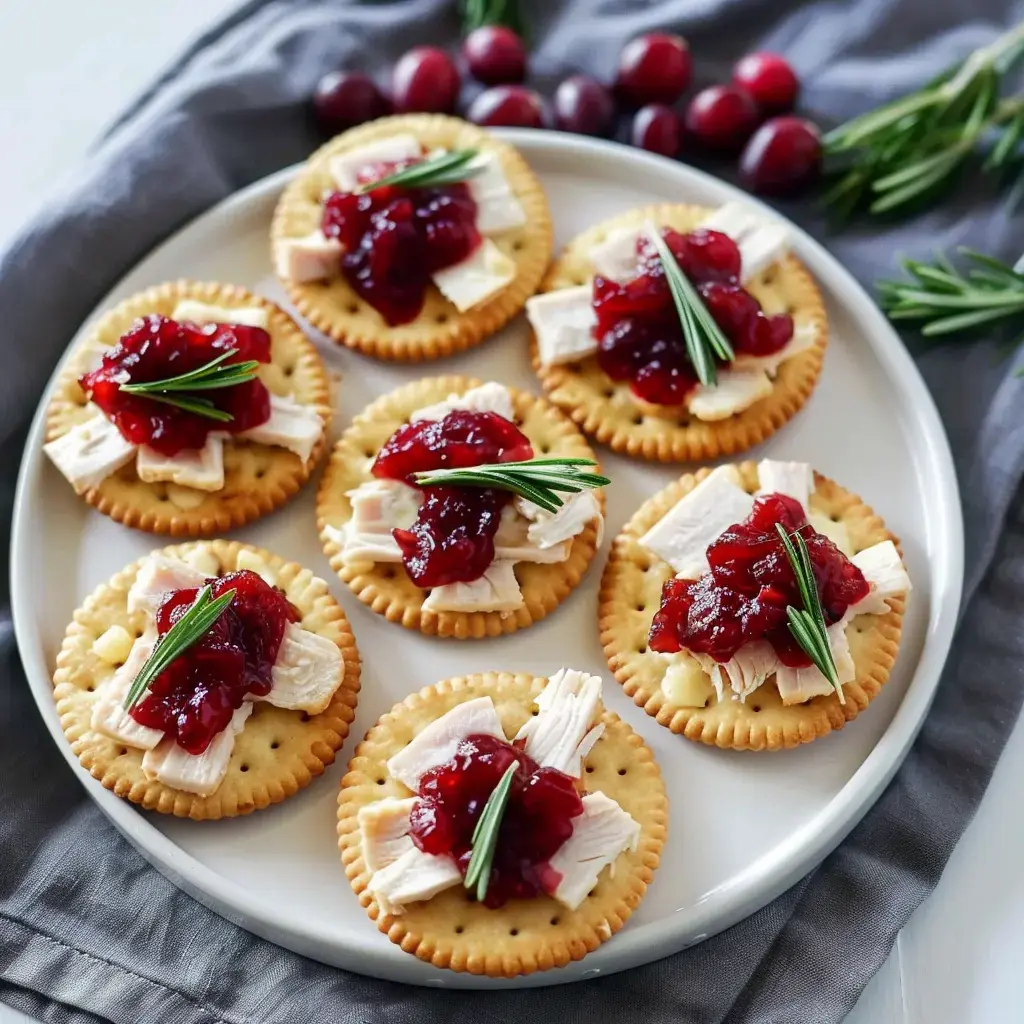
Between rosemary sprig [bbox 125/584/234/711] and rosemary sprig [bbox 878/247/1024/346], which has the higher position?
rosemary sprig [bbox 125/584/234/711]

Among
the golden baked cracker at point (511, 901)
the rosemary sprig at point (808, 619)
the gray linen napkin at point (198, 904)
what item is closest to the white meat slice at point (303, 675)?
the golden baked cracker at point (511, 901)

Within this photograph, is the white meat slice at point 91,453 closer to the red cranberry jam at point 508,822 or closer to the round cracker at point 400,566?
the round cracker at point 400,566

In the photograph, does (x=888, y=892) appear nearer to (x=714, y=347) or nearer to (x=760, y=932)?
(x=760, y=932)

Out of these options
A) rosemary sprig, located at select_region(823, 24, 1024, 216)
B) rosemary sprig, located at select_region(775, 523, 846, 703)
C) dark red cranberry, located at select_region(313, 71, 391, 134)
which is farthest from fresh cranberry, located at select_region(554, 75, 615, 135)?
rosemary sprig, located at select_region(775, 523, 846, 703)

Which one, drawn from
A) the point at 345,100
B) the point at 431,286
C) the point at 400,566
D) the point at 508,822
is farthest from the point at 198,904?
the point at 345,100

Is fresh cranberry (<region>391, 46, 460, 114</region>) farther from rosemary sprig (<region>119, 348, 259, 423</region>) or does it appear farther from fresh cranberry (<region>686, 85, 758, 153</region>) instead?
rosemary sprig (<region>119, 348, 259, 423</region>)

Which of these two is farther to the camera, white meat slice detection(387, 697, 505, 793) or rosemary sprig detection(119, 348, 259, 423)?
rosemary sprig detection(119, 348, 259, 423)

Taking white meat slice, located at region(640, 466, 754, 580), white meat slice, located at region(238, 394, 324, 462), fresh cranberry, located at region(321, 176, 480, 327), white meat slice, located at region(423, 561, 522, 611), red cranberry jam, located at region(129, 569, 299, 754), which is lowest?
white meat slice, located at region(640, 466, 754, 580)

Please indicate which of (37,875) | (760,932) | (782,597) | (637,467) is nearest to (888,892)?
(760,932)
